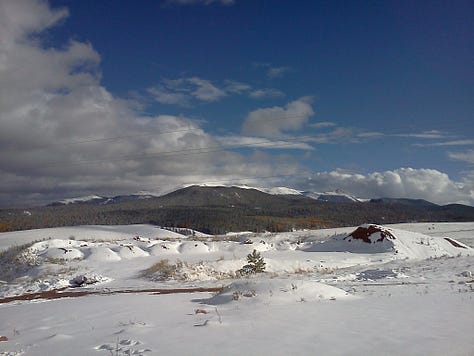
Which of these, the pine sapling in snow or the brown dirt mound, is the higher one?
the brown dirt mound

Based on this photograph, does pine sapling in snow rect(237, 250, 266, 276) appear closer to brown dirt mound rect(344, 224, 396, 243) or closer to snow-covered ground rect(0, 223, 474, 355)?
snow-covered ground rect(0, 223, 474, 355)

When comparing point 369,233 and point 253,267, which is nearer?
point 253,267

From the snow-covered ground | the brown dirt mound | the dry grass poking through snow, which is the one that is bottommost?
the dry grass poking through snow

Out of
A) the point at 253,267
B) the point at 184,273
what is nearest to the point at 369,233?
the point at 253,267

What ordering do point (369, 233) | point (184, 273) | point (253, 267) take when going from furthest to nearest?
1. point (369, 233)
2. point (184, 273)
3. point (253, 267)

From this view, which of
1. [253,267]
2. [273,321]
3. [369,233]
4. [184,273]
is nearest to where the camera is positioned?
[273,321]

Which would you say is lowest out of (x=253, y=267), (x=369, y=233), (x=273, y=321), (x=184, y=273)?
(x=184, y=273)

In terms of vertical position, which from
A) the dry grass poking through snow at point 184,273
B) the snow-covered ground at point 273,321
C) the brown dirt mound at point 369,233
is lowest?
the dry grass poking through snow at point 184,273

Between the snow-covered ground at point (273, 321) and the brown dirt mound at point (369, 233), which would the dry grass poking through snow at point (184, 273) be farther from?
the brown dirt mound at point (369, 233)

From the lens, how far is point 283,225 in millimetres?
148125

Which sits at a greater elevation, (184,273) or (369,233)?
(369,233)

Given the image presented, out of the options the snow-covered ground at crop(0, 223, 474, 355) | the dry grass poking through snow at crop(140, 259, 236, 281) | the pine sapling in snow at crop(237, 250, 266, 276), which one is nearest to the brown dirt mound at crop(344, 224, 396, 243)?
the snow-covered ground at crop(0, 223, 474, 355)

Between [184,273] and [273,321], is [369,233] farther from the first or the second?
[273,321]

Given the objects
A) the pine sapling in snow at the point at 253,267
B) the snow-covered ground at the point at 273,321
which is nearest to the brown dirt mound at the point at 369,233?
the snow-covered ground at the point at 273,321
